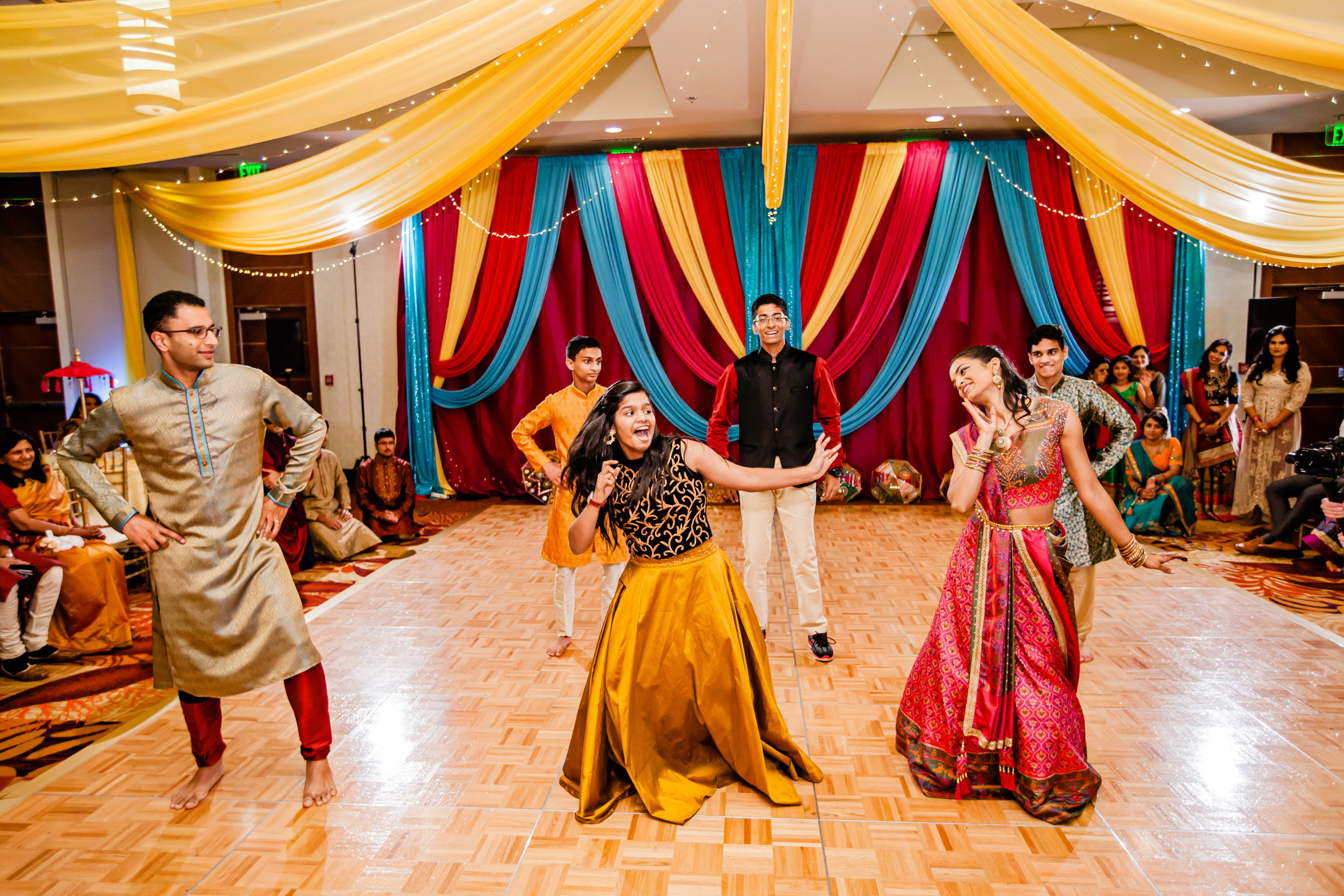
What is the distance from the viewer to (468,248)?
26.1 feet

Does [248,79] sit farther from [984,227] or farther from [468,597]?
[984,227]

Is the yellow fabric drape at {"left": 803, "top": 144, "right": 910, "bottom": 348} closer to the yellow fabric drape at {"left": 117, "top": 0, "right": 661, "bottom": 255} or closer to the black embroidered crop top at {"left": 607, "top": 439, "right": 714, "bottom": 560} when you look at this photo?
the yellow fabric drape at {"left": 117, "top": 0, "right": 661, "bottom": 255}

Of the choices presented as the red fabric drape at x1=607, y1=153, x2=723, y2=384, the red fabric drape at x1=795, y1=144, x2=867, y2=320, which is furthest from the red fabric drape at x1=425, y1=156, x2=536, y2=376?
the red fabric drape at x1=795, y1=144, x2=867, y2=320

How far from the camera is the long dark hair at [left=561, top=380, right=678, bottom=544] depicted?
2600 millimetres

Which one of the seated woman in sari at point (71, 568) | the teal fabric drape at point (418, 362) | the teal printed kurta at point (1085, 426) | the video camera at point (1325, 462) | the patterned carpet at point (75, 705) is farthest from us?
the teal fabric drape at point (418, 362)

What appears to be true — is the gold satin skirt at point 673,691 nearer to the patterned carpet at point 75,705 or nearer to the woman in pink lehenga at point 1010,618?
the woman in pink lehenga at point 1010,618

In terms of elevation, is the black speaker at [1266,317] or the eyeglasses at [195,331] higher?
the black speaker at [1266,317]

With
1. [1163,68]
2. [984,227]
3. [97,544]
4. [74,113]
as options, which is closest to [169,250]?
[97,544]

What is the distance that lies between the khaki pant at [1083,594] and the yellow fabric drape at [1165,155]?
4.78 ft

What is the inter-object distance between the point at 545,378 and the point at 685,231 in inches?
80.0

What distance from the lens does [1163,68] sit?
5.92 metres

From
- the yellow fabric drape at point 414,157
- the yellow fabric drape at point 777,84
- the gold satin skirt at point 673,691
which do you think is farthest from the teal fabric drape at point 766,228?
the gold satin skirt at point 673,691

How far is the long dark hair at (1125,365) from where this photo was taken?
6.59 metres

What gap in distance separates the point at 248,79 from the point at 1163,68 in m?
6.40
